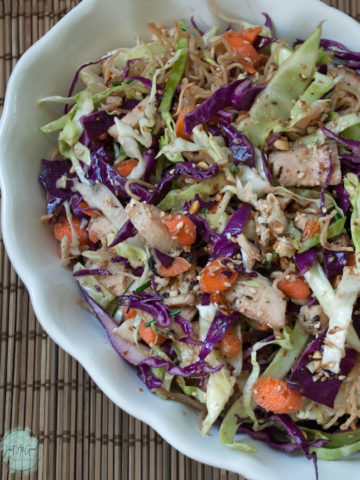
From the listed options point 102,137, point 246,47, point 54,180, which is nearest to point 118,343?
point 54,180

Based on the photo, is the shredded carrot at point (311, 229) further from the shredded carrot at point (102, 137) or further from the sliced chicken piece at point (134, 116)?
the shredded carrot at point (102, 137)

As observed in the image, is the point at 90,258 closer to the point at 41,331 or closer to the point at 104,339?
the point at 104,339

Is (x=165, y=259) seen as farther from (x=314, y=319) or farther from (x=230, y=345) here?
(x=314, y=319)

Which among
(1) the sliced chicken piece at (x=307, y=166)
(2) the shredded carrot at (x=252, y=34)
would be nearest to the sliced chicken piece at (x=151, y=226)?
(1) the sliced chicken piece at (x=307, y=166)

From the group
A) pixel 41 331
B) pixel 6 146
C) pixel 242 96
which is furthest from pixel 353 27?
pixel 41 331

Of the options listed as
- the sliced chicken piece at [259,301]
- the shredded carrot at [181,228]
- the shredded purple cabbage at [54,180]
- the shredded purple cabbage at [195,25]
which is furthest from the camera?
the shredded purple cabbage at [195,25]

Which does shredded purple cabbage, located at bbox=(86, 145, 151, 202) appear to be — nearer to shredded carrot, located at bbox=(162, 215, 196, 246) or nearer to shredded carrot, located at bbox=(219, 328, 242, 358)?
shredded carrot, located at bbox=(162, 215, 196, 246)

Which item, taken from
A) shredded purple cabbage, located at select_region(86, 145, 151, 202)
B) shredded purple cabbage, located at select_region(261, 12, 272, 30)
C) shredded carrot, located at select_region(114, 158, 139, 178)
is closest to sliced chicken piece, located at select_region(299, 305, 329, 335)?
shredded purple cabbage, located at select_region(86, 145, 151, 202)

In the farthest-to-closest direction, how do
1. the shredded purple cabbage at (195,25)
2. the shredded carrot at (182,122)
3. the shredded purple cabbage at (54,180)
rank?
the shredded purple cabbage at (195,25) < the shredded purple cabbage at (54,180) < the shredded carrot at (182,122)
